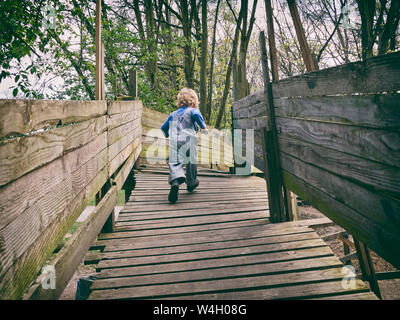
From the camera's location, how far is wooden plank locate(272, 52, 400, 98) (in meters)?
1.41

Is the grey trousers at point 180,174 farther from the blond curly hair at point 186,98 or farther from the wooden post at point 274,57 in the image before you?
the wooden post at point 274,57

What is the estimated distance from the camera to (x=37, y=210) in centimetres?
130

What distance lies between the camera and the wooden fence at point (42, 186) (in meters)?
1.06

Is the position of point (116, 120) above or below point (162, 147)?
above

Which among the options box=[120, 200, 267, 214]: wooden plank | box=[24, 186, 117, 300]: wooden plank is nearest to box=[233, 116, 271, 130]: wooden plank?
box=[120, 200, 267, 214]: wooden plank

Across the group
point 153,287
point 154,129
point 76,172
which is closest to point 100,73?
point 76,172

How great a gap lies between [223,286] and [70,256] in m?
1.08

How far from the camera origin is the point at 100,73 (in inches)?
114

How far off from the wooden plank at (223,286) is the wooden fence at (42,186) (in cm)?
41

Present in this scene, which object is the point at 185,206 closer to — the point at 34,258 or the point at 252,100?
the point at 252,100

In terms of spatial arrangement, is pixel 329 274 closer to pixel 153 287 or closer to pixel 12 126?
pixel 153 287

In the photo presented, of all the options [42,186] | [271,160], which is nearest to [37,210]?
[42,186]

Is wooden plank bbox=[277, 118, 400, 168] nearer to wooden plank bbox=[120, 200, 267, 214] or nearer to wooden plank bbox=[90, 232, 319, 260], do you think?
wooden plank bbox=[90, 232, 319, 260]

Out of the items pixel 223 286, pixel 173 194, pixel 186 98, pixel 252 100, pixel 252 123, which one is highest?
pixel 186 98
